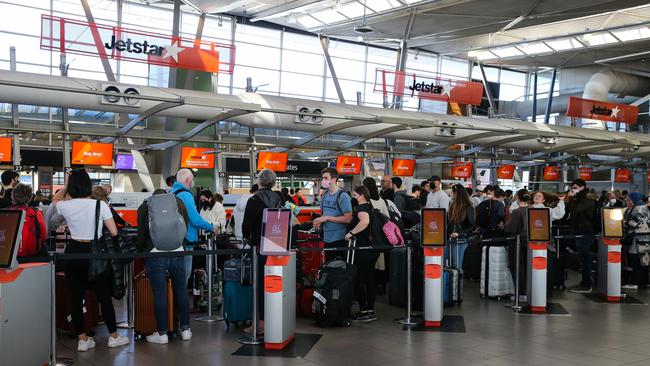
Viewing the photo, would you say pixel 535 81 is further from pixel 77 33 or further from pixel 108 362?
pixel 108 362

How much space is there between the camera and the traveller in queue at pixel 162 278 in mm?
6285

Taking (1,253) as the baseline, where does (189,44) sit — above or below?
above

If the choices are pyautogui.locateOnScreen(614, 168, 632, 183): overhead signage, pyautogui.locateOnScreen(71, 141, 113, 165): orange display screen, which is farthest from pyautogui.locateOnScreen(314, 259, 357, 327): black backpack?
pyautogui.locateOnScreen(614, 168, 632, 183): overhead signage

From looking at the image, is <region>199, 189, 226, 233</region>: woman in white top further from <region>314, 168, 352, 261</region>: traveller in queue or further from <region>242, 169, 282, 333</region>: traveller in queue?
<region>242, 169, 282, 333</region>: traveller in queue

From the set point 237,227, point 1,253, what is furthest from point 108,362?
point 237,227

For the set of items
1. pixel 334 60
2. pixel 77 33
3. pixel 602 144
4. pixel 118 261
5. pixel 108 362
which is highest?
pixel 334 60

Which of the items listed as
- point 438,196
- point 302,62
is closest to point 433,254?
point 438,196

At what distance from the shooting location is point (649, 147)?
23625mm

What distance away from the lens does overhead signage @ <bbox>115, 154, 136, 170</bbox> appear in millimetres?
16391

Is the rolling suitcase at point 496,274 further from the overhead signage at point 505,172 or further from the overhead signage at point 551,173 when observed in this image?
the overhead signage at point 551,173

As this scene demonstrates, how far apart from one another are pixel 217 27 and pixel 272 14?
1969 mm

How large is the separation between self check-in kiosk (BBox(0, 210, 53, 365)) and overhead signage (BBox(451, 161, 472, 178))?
18743 mm

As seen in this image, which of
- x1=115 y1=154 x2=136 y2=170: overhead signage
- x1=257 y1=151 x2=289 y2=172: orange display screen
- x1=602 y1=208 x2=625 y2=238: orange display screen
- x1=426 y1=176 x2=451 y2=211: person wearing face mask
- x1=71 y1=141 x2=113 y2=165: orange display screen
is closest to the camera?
x1=602 y1=208 x2=625 y2=238: orange display screen

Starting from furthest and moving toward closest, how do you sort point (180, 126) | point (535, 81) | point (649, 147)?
point (535, 81) < point (649, 147) < point (180, 126)
